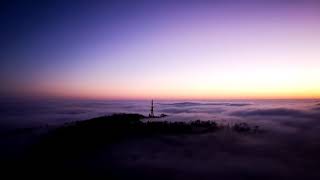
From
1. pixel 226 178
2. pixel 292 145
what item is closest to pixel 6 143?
pixel 226 178

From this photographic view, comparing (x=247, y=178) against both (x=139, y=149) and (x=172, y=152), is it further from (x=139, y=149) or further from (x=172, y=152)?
(x=139, y=149)

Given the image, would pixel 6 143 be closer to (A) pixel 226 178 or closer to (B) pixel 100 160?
(B) pixel 100 160

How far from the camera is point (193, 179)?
13.8 m

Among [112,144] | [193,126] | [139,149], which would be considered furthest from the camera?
[193,126]

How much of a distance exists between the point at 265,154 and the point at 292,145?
5382 millimetres

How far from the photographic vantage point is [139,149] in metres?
20.3

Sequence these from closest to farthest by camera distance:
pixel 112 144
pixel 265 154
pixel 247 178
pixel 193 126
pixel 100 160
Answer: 1. pixel 247 178
2. pixel 100 160
3. pixel 265 154
4. pixel 112 144
5. pixel 193 126

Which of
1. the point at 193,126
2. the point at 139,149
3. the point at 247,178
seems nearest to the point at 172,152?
the point at 139,149

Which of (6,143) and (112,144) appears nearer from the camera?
(112,144)

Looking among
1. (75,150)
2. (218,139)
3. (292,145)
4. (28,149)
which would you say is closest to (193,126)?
(218,139)

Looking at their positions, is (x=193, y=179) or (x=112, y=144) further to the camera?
(x=112, y=144)

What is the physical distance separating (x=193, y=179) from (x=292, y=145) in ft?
44.2

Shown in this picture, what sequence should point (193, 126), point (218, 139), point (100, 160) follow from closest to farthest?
point (100, 160) → point (218, 139) → point (193, 126)

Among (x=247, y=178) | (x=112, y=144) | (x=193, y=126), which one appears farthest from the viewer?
(x=193, y=126)
